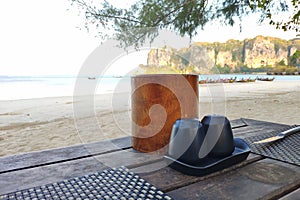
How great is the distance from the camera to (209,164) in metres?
0.38

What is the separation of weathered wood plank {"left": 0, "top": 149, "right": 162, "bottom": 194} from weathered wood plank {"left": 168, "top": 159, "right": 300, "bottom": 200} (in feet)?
0.48

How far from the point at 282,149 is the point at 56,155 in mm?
569

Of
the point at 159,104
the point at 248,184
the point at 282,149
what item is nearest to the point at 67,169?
the point at 159,104

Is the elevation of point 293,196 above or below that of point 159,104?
below

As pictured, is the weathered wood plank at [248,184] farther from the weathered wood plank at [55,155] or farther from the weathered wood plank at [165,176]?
the weathered wood plank at [55,155]

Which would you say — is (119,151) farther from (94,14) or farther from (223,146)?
(94,14)

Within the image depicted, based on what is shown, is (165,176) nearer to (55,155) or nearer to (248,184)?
(248,184)

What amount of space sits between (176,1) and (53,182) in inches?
81.8

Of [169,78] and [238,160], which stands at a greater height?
[169,78]

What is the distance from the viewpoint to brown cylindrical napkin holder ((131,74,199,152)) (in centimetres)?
48

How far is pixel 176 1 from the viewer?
204 cm

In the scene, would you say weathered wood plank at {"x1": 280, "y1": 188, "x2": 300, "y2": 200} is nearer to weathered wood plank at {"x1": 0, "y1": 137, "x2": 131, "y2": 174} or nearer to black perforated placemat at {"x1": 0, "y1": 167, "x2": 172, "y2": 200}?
black perforated placemat at {"x1": 0, "y1": 167, "x2": 172, "y2": 200}

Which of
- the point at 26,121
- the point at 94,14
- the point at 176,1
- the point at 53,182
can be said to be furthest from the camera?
the point at 26,121

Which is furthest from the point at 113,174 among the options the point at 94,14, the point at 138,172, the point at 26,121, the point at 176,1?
the point at 26,121
